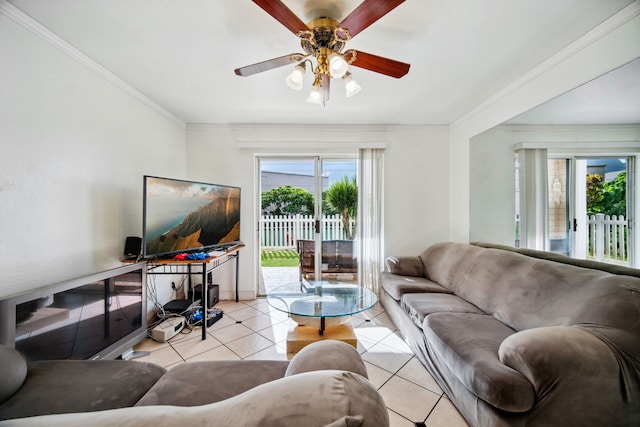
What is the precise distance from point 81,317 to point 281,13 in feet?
6.89

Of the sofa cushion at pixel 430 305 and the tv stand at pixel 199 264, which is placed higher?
the tv stand at pixel 199 264

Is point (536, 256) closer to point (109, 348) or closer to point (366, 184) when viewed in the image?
point (366, 184)

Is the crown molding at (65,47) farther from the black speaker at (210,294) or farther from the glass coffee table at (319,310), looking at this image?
the glass coffee table at (319,310)

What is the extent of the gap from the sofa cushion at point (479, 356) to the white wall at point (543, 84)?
5.00 feet

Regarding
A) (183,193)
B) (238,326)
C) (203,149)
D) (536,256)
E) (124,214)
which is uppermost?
(203,149)

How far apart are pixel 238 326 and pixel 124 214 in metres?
1.54

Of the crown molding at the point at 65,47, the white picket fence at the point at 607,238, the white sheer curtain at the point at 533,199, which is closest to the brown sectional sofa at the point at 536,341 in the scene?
the white picket fence at the point at 607,238

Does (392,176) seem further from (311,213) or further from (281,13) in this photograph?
(281,13)

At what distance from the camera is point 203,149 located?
3.19 meters

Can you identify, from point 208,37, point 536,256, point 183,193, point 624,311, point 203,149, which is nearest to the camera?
point 624,311

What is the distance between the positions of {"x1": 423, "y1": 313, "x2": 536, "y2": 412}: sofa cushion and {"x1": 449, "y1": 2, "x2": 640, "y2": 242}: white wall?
1522 mm

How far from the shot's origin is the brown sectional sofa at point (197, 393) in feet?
1.56

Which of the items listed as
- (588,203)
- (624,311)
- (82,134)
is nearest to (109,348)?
(82,134)

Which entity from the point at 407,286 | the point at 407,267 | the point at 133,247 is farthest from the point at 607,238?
the point at 133,247
